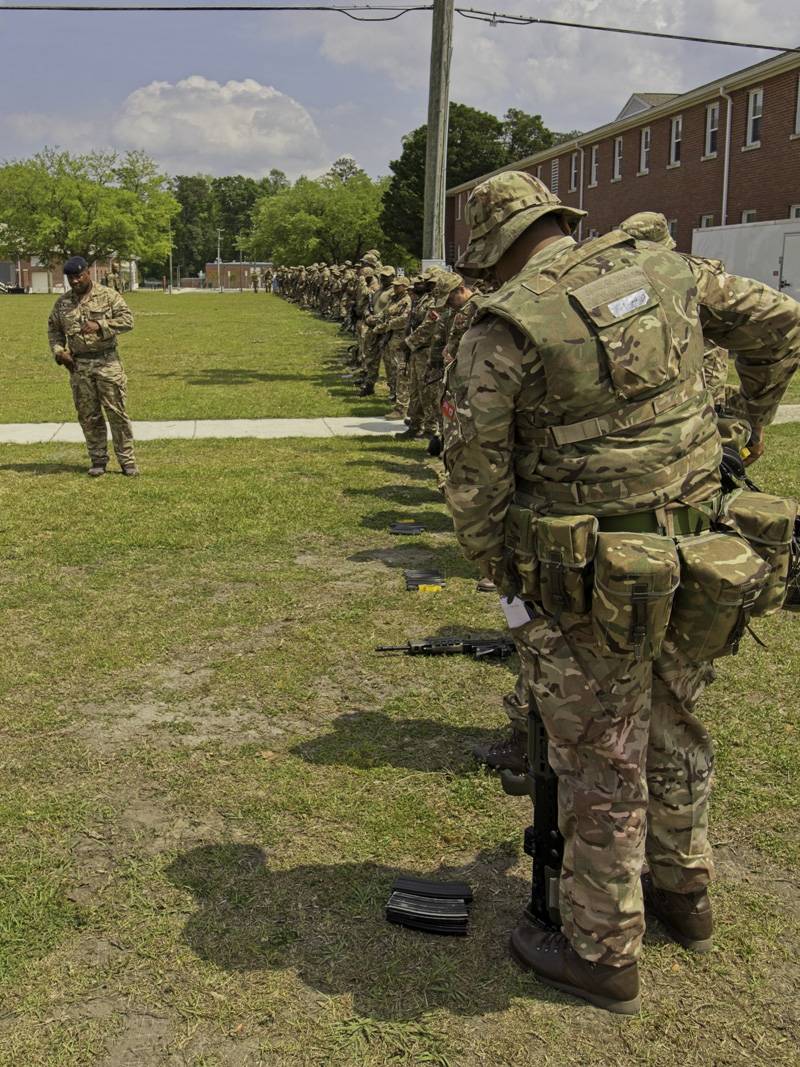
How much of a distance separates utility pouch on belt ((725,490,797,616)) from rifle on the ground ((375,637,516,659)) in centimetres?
270

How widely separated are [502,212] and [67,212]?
7963 centimetres

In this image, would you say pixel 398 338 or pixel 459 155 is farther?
pixel 459 155

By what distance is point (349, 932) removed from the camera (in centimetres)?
313

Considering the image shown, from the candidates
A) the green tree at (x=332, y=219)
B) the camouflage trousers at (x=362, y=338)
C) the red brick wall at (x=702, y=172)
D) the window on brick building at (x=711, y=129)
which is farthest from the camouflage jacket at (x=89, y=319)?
the green tree at (x=332, y=219)

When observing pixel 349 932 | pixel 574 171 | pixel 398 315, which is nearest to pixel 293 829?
pixel 349 932

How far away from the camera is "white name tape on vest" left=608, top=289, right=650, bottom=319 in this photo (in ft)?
8.06

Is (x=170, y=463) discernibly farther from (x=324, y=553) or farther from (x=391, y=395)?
(x=391, y=395)

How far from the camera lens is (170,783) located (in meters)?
4.07

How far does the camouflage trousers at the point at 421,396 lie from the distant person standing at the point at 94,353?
356 cm

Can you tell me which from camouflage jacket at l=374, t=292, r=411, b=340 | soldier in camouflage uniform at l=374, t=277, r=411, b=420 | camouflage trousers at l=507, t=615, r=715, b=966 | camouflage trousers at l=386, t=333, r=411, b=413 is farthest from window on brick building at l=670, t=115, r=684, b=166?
camouflage trousers at l=507, t=615, r=715, b=966

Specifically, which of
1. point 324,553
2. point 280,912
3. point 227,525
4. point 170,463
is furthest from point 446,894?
point 170,463

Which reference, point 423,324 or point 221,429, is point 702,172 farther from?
point 221,429

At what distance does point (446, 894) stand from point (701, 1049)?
899 mm

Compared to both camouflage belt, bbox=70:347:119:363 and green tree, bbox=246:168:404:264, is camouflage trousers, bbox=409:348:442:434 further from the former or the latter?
green tree, bbox=246:168:404:264
